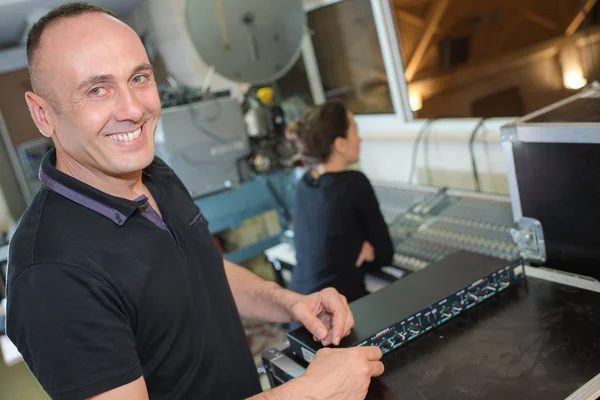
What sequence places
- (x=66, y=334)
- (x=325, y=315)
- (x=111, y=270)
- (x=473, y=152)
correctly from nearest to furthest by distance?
(x=66, y=334) < (x=111, y=270) < (x=325, y=315) < (x=473, y=152)

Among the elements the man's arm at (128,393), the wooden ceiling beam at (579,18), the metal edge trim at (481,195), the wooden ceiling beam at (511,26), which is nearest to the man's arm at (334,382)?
the man's arm at (128,393)

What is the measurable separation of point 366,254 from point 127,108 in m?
1.13

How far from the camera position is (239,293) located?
1287mm

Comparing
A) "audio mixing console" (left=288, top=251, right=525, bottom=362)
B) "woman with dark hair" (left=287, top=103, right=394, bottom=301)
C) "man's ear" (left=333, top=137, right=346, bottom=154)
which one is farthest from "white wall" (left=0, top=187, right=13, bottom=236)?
"audio mixing console" (left=288, top=251, right=525, bottom=362)

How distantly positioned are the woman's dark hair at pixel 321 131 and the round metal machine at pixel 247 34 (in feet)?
1.45

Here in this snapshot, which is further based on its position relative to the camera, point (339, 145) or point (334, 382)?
point (339, 145)

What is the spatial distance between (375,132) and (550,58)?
964mm

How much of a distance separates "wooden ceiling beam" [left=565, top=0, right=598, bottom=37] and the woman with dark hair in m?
0.90

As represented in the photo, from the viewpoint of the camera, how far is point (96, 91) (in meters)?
0.91

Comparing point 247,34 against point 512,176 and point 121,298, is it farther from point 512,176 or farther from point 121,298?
point 121,298

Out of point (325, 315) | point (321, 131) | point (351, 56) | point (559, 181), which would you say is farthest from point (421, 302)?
point (351, 56)

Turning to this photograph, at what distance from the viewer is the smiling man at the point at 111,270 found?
0.78m

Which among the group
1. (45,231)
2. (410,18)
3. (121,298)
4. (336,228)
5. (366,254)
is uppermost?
Answer: (410,18)

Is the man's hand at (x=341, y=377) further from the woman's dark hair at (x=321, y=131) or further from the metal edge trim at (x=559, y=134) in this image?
the woman's dark hair at (x=321, y=131)
